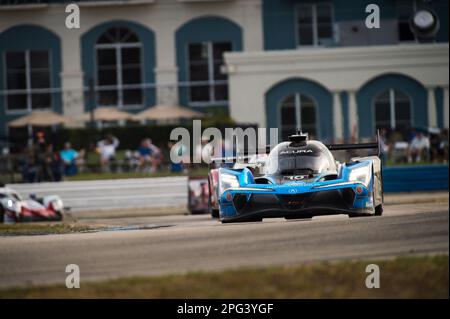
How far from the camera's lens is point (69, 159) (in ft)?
113

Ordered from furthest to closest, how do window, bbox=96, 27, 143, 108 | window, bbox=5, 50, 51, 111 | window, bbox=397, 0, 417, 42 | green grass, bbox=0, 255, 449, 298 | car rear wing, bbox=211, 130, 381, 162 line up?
window, bbox=5, 50, 51, 111, window, bbox=96, 27, 143, 108, window, bbox=397, 0, 417, 42, car rear wing, bbox=211, 130, 381, 162, green grass, bbox=0, 255, 449, 298

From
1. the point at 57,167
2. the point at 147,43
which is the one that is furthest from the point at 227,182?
the point at 147,43

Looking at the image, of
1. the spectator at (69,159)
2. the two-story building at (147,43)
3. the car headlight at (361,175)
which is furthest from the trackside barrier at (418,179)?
the two-story building at (147,43)

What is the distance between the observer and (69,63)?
45.6 meters

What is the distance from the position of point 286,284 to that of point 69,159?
25438 millimetres

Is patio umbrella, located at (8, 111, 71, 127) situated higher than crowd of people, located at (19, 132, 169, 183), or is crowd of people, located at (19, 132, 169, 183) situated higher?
patio umbrella, located at (8, 111, 71, 127)

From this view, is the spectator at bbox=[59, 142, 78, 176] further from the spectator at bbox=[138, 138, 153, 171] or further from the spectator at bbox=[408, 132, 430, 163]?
the spectator at bbox=[408, 132, 430, 163]

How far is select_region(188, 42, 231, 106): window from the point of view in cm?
4534

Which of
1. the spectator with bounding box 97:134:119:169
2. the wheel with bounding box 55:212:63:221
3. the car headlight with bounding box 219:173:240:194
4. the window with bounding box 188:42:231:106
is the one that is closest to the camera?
the car headlight with bounding box 219:173:240:194

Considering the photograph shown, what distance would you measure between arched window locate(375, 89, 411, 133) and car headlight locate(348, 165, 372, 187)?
87.3ft

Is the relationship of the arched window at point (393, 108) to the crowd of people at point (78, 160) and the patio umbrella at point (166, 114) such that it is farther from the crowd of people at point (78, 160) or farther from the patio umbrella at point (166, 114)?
the crowd of people at point (78, 160)

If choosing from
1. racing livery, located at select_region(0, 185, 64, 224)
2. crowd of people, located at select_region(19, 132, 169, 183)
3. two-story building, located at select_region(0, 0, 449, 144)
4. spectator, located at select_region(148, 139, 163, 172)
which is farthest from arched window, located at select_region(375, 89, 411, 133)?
racing livery, located at select_region(0, 185, 64, 224)
